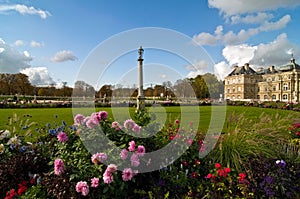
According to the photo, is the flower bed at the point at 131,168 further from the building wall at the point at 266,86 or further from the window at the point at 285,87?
the window at the point at 285,87

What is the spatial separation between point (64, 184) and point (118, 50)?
2181 millimetres

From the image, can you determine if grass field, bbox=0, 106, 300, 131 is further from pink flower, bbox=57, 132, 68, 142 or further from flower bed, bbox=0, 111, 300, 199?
pink flower, bbox=57, 132, 68, 142

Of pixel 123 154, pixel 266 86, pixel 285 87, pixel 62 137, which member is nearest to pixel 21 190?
pixel 62 137

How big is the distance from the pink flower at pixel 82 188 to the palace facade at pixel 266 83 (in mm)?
69832

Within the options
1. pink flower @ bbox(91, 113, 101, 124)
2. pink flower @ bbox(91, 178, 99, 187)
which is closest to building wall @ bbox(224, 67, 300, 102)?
pink flower @ bbox(91, 113, 101, 124)

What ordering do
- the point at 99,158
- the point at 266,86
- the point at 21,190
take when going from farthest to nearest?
the point at 266,86
the point at 21,190
the point at 99,158

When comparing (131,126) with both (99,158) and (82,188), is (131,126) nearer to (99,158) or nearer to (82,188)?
(99,158)

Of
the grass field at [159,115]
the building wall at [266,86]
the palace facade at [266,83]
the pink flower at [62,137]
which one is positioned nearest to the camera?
the pink flower at [62,137]

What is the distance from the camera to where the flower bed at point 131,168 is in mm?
2562

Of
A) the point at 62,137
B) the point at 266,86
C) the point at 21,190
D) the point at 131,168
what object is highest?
the point at 266,86

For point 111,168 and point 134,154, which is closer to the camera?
point 111,168

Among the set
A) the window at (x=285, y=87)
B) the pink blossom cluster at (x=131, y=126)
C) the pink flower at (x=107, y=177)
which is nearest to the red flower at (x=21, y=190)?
the pink flower at (x=107, y=177)

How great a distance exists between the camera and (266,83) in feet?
234

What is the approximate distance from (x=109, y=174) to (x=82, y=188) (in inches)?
12.4
